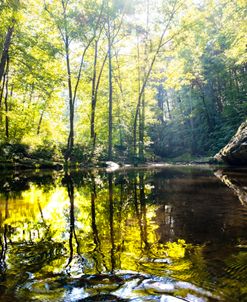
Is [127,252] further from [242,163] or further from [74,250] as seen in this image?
[242,163]

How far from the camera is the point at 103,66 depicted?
26984 mm

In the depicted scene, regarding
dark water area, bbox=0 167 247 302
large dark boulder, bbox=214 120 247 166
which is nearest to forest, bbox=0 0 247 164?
large dark boulder, bbox=214 120 247 166

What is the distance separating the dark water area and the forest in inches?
352

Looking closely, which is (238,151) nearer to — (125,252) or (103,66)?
(125,252)

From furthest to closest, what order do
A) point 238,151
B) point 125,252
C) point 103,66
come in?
point 103,66 → point 238,151 → point 125,252

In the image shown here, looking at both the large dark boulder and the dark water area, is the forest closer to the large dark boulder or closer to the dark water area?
the large dark boulder

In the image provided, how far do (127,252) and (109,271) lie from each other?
486 mm

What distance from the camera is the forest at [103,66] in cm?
1725

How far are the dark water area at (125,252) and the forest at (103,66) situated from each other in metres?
8.94

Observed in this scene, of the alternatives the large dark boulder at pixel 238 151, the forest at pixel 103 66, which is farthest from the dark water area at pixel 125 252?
the large dark boulder at pixel 238 151

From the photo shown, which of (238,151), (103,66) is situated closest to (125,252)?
(238,151)

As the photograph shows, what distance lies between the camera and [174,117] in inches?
1839

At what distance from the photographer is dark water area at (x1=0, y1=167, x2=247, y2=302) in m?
2.22

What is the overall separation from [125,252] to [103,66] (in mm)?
25494
